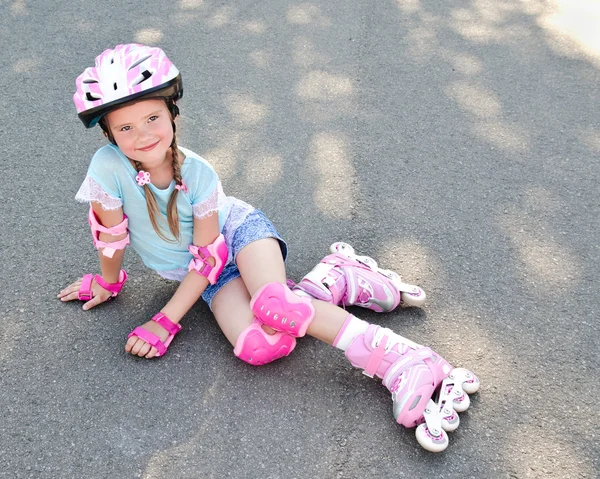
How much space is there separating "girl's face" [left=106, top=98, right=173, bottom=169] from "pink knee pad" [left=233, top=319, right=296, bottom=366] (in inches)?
24.3

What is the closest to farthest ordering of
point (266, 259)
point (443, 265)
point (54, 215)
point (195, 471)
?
point (195, 471) → point (266, 259) → point (443, 265) → point (54, 215)

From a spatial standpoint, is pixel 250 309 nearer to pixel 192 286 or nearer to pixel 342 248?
pixel 192 286

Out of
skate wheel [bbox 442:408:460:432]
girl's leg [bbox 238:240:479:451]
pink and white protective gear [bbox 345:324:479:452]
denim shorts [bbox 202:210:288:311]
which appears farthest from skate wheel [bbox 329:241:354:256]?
skate wheel [bbox 442:408:460:432]

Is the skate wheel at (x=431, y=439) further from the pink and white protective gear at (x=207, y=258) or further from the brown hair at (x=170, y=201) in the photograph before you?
the brown hair at (x=170, y=201)

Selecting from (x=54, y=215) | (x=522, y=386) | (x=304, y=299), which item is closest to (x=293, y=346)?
(x=304, y=299)

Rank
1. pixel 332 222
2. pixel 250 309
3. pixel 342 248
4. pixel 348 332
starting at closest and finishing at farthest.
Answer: pixel 348 332, pixel 250 309, pixel 342 248, pixel 332 222

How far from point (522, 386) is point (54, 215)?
6.34ft

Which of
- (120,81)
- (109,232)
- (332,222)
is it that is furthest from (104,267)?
(332,222)

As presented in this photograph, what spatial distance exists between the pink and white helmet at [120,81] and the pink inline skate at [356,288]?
0.82 metres

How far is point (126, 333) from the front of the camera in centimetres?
247

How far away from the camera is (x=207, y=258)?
2.40 metres

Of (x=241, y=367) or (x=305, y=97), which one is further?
(x=305, y=97)

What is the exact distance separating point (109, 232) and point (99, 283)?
0.29m

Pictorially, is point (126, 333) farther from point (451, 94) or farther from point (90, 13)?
point (90, 13)
